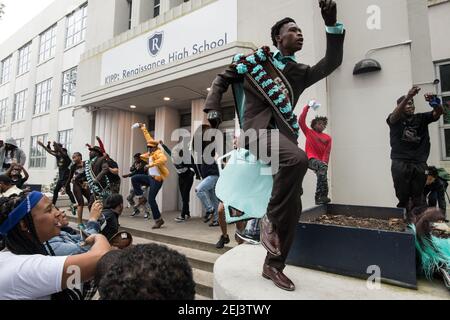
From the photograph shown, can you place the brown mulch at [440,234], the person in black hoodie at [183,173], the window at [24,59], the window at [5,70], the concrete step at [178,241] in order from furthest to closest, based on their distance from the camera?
the window at [5,70], the window at [24,59], the person in black hoodie at [183,173], the concrete step at [178,241], the brown mulch at [440,234]

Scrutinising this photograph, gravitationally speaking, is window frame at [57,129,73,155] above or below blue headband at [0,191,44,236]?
above

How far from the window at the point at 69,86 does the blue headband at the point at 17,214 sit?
13.0 m

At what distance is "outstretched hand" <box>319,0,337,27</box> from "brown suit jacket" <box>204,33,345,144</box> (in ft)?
0.31

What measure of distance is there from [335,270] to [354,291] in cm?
30

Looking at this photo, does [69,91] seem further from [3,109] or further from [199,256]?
[199,256]

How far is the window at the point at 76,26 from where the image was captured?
12224mm

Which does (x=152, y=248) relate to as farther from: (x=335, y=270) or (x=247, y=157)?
(x=335, y=270)

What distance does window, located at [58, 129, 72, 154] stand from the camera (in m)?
12.4

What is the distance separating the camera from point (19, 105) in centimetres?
1691

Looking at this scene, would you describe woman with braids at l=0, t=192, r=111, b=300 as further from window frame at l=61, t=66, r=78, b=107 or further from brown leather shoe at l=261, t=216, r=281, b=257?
window frame at l=61, t=66, r=78, b=107

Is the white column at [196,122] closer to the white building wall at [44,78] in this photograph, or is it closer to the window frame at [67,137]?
the window frame at [67,137]

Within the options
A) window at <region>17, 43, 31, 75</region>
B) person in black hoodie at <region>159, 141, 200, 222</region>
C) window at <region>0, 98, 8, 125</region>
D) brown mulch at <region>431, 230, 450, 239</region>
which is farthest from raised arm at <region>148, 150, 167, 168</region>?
window at <region>0, 98, 8, 125</region>

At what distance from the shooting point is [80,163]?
246 inches

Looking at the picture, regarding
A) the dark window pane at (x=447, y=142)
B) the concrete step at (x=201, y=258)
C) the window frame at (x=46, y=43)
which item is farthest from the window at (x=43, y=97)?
the dark window pane at (x=447, y=142)
